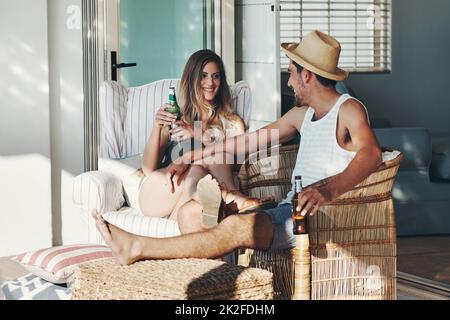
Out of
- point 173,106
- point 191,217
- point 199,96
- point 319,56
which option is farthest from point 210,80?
point 191,217

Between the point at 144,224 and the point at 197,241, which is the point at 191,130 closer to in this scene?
the point at 144,224

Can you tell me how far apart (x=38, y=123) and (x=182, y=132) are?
99cm

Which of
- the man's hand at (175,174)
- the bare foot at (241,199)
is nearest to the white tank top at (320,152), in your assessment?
the bare foot at (241,199)

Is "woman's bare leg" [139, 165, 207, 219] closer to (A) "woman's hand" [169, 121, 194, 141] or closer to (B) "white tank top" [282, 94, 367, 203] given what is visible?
(A) "woman's hand" [169, 121, 194, 141]

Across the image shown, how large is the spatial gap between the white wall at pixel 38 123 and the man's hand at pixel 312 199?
7.52 ft

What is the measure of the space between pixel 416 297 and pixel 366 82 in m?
3.13

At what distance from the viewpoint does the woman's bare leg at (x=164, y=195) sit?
4508mm

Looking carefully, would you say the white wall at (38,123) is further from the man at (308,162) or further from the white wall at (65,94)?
the man at (308,162)

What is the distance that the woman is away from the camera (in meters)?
4.55

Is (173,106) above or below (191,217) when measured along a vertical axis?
above

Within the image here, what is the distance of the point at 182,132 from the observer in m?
5.03
